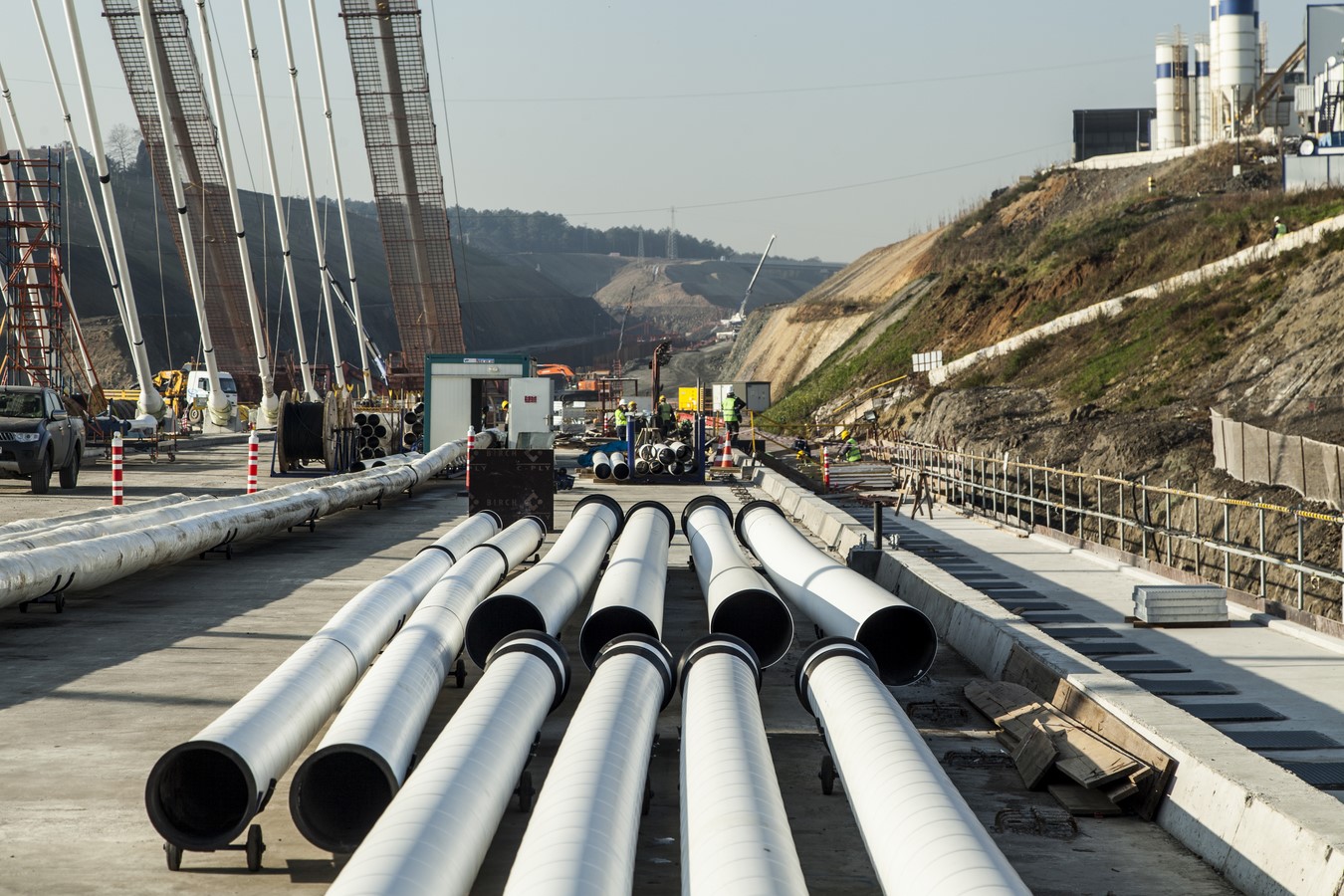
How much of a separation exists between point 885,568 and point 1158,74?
86207mm

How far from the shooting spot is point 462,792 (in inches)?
230

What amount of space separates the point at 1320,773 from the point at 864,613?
3148 mm

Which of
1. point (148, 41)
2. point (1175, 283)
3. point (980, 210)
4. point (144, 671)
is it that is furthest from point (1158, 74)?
point (144, 671)

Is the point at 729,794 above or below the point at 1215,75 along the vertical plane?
below

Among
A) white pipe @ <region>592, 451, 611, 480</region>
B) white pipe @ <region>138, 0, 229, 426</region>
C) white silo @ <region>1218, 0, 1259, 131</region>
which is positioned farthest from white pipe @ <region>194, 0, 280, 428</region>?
white silo @ <region>1218, 0, 1259, 131</region>

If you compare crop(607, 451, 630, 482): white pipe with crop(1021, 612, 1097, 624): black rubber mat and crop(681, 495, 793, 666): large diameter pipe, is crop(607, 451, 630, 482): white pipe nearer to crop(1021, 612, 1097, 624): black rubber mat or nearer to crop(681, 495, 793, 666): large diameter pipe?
crop(1021, 612, 1097, 624): black rubber mat

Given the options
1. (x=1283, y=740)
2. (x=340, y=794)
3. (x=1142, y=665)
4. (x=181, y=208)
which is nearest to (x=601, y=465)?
(x=1142, y=665)

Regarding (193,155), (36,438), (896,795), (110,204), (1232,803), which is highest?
(193,155)

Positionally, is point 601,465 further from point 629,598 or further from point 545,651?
point 545,651

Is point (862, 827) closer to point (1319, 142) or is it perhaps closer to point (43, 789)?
point (43, 789)

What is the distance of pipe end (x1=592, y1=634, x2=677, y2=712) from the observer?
8422mm

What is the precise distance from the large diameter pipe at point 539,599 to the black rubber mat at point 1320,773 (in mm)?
5032

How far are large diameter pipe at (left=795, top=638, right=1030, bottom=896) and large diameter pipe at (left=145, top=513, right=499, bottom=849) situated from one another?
9.20 ft

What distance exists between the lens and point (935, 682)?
35.0 ft
